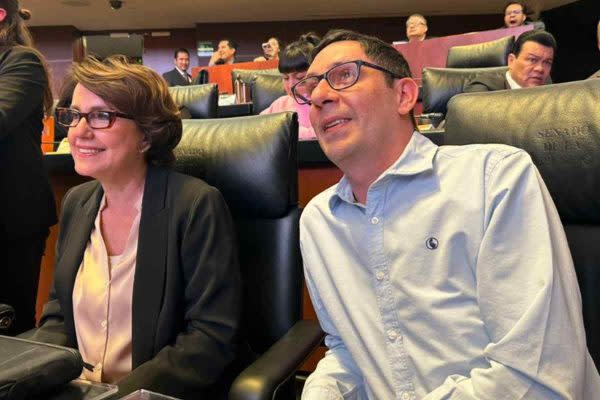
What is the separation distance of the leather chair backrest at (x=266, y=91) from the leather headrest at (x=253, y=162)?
214 cm

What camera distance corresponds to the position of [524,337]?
2.73 ft

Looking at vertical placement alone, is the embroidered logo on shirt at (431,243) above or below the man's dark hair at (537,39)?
below

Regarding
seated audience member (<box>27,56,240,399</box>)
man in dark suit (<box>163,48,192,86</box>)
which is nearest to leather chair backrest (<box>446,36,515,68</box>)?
seated audience member (<box>27,56,240,399</box>)

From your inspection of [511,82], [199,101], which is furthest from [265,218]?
[511,82]

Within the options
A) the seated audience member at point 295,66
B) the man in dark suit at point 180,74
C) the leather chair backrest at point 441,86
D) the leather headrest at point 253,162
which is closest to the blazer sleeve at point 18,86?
the leather headrest at point 253,162

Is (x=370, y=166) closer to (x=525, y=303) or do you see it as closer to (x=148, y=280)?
(x=525, y=303)

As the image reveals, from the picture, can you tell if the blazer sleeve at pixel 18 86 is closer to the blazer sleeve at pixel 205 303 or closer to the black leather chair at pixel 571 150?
the blazer sleeve at pixel 205 303

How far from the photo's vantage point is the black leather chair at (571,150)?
3.32 ft

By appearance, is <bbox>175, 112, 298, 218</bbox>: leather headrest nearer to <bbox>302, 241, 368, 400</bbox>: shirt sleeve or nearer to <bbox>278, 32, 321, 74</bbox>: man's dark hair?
<bbox>302, 241, 368, 400</bbox>: shirt sleeve

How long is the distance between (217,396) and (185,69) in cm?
749

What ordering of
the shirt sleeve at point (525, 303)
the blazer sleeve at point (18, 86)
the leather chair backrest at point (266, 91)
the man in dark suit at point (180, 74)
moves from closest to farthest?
the shirt sleeve at point (525, 303) < the blazer sleeve at point (18, 86) < the leather chair backrest at point (266, 91) < the man in dark suit at point (180, 74)

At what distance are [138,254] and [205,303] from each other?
192mm

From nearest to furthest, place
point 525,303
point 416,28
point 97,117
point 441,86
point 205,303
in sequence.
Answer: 1. point 525,303
2. point 205,303
3. point 97,117
4. point 441,86
5. point 416,28

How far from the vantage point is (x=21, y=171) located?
1.73 m
